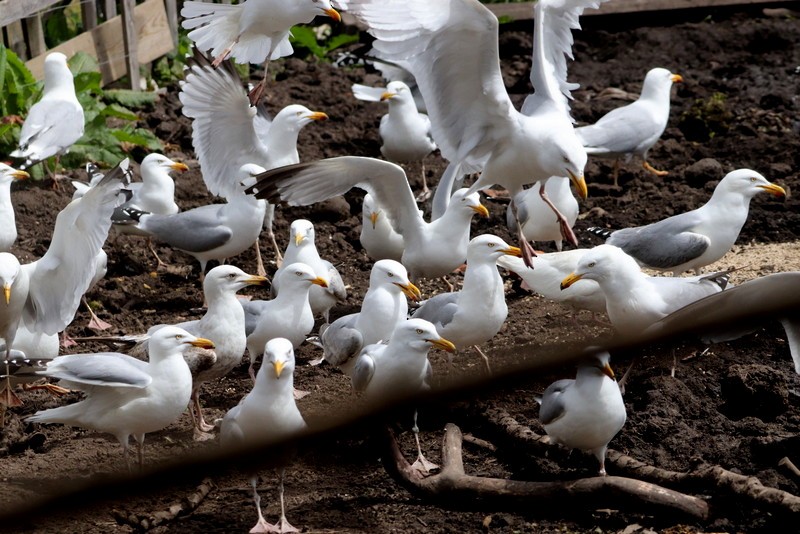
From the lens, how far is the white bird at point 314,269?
614cm

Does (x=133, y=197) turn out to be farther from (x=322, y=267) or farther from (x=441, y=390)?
(x=441, y=390)

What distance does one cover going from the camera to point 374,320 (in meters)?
5.34

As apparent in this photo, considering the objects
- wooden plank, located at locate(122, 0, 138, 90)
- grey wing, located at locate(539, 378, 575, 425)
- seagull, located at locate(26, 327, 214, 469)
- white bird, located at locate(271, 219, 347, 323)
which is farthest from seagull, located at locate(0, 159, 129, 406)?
wooden plank, located at locate(122, 0, 138, 90)

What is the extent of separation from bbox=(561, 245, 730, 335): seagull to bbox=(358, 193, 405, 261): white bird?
170cm

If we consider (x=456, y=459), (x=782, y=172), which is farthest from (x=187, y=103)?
(x=782, y=172)

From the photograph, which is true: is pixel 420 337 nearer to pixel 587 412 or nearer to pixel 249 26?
pixel 587 412

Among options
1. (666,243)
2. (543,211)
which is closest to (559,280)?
(666,243)

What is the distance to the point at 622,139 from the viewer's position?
8.34 meters

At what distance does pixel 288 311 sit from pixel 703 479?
90.6 inches

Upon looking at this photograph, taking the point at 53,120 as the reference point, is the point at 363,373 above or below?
above

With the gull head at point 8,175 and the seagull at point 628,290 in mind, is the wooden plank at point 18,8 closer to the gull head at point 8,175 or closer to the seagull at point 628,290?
the gull head at point 8,175

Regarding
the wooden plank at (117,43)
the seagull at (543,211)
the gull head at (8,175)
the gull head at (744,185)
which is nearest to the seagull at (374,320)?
the seagull at (543,211)

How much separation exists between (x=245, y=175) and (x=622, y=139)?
2.95 meters

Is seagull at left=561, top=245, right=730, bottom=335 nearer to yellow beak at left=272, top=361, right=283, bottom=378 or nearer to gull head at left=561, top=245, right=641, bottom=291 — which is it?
gull head at left=561, top=245, right=641, bottom=291
